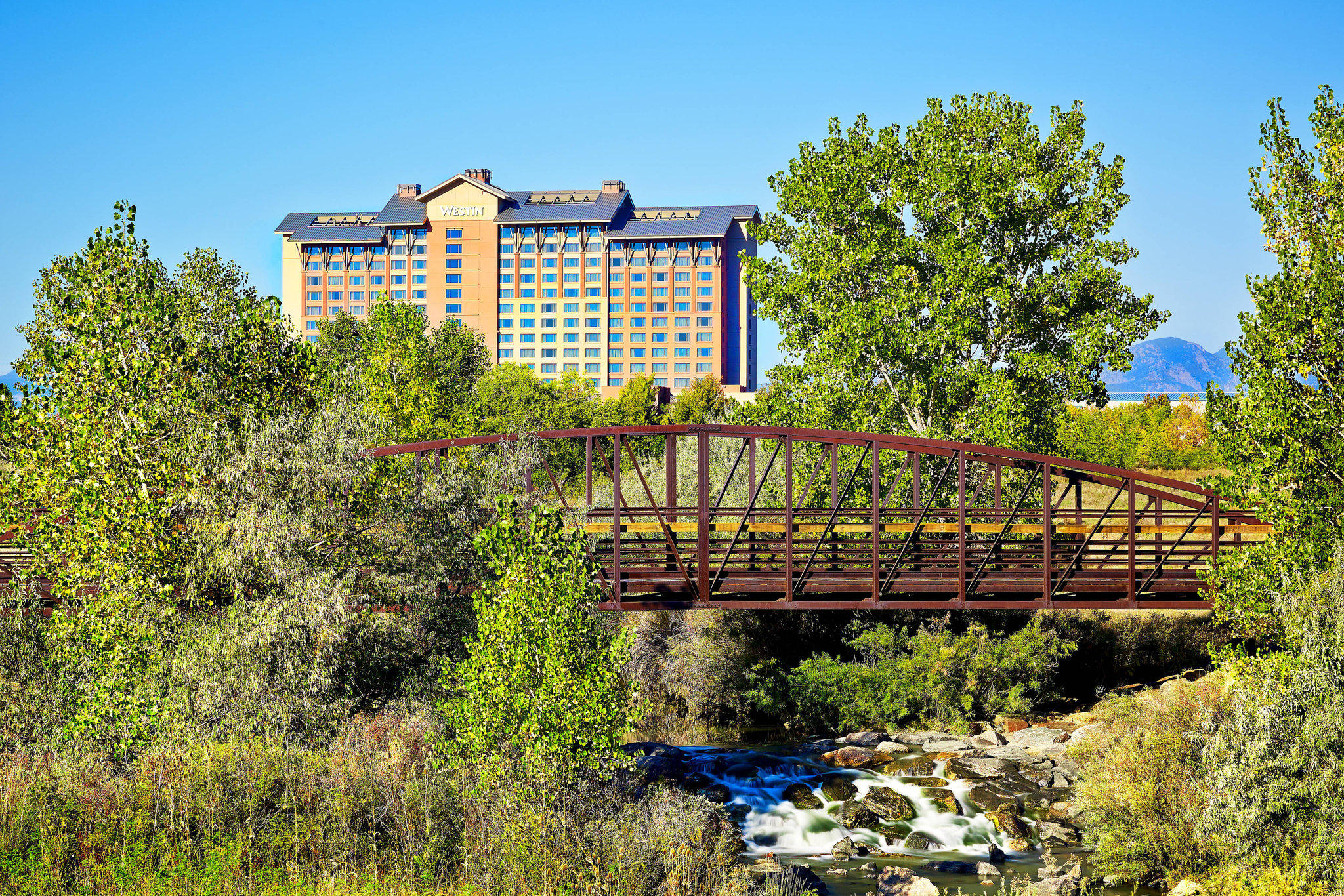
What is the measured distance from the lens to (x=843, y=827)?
795 inches

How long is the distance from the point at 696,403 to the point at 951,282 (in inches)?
2475

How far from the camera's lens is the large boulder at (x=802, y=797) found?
21.2 metres

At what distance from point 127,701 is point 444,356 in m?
54.1

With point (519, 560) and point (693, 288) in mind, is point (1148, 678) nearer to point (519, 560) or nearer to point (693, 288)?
point (519, 560)

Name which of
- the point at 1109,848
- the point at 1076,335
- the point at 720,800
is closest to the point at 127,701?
the point at 720,800

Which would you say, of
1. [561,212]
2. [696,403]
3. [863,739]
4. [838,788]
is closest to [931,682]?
[863,739]

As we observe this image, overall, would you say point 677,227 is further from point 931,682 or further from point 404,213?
point 931,682

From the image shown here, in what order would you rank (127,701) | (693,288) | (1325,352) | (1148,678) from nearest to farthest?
(127,701) < (1325,352) < (1148,678) < (693,288)

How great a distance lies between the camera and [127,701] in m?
15.4

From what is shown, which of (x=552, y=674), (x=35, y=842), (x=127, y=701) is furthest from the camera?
(x=127, y=701)

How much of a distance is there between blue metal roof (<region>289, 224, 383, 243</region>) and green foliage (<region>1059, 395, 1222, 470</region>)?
117558 millimetres

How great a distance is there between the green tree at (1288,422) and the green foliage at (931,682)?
30.7 feet

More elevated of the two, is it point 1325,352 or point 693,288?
point 693,288

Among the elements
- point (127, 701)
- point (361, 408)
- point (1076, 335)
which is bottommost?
point (127, 701)
